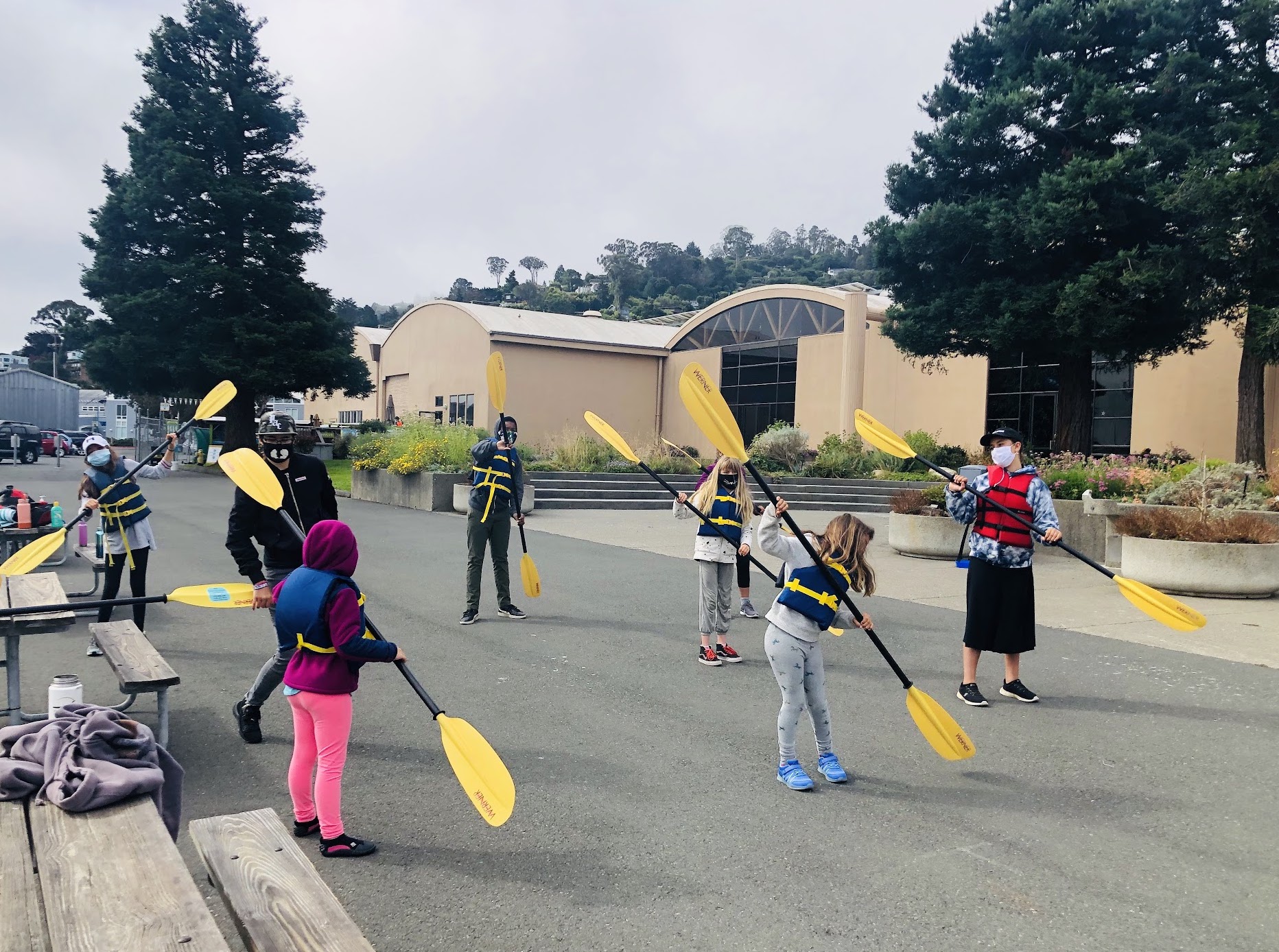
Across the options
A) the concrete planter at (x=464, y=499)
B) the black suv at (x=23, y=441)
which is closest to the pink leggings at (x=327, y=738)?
the concrete planter at (x=464, y=499)

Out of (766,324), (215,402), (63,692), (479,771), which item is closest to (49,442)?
(766,324)

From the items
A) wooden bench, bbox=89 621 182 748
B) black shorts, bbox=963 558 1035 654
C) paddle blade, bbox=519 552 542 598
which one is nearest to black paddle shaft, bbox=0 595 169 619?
wooden bench, bbox=89 621 182 748

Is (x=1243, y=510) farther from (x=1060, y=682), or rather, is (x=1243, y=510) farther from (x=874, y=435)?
(x=874, y=435)

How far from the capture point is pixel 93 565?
8.88 m

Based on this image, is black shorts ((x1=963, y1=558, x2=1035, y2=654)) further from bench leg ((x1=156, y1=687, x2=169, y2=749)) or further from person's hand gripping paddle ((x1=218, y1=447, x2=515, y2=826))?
bench leg ((x1=156, y1=687, x2=169, y2=749))

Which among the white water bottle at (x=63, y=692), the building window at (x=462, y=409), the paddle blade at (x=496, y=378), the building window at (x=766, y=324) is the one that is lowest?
the white water bottle at (x=63, y=692)

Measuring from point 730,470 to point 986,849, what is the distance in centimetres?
371

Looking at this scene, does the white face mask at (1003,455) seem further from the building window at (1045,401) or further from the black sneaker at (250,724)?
the building window at (1045,401)

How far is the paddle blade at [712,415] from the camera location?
4664 millimetres

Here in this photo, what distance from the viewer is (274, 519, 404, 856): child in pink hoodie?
350 centimetres

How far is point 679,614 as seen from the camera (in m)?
8.64

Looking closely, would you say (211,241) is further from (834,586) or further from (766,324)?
(834,586)

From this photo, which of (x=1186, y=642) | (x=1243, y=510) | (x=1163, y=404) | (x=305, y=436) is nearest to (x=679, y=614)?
(x=1186, y=642)

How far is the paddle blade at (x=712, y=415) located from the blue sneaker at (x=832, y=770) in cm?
157
